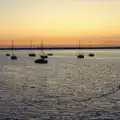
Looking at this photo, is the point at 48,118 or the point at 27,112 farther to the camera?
the point at 27,112

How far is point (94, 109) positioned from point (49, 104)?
5.09m

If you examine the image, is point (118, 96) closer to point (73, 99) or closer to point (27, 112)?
point (73, 99)

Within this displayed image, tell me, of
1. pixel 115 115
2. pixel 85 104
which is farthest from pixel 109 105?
pixel 115 115

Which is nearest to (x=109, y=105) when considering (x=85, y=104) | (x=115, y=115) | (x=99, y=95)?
(x=85, y=104)

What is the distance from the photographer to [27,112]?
30109mm

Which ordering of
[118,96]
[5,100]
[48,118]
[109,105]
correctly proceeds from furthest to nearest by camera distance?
[118,96], [5,100], [109,105], [48,118]

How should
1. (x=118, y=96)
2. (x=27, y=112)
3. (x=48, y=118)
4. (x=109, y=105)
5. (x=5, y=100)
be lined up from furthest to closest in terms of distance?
1. (x=118, y=96)
2. (x=5, y=100)
3. (x=109, y=105)
4. (x=27, y=112)
5. (x=48, y=118)

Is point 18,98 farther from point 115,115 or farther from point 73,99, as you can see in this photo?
point 115,115

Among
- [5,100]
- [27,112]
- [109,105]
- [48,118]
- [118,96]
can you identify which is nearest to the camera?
[48,118]

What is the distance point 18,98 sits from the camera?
128 feet

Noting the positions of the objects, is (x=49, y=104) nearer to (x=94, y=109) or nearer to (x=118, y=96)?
(x=94, y=109)

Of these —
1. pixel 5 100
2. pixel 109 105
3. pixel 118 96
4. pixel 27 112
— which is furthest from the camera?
pixel 118 96

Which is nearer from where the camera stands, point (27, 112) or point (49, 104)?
point (27, 112)

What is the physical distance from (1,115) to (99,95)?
1675cm
